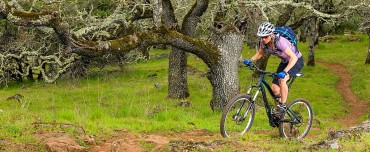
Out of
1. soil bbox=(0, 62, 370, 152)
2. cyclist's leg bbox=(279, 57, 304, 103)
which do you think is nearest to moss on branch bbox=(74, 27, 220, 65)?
soil bbox=(0, 62, 370, 152)

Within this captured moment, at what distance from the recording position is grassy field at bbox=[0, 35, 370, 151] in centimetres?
900

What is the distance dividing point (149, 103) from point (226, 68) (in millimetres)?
4505

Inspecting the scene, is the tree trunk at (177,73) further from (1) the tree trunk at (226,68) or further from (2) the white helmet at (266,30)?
(2) the white helmet at (266,30)

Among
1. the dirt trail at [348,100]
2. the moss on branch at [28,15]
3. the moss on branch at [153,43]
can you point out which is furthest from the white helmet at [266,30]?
the dirt trail at [348,100]

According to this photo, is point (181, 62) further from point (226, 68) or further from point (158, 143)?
point (158, 143)

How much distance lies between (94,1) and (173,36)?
47.5 feet

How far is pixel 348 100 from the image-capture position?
845 inches

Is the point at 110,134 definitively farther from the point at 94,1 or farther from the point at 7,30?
the point at 7,30

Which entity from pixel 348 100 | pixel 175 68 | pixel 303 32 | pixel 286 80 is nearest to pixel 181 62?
pixel 175 68

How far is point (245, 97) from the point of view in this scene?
8.26 metres

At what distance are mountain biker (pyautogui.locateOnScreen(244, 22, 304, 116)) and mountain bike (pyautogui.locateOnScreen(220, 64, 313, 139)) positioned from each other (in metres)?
0.13

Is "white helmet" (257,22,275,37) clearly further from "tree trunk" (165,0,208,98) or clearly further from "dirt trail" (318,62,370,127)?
"tree trunk" (165,0,208,98)

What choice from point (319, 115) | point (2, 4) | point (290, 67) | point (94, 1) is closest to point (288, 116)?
point (290, 67)

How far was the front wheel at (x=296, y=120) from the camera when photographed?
8883mm
